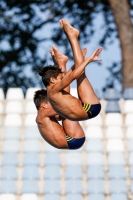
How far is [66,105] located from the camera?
580cm

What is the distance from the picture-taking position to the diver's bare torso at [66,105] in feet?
18.9

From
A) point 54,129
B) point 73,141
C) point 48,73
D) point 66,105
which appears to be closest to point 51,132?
point 54,129

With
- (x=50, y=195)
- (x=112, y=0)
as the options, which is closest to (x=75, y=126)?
(x=50, y=195)

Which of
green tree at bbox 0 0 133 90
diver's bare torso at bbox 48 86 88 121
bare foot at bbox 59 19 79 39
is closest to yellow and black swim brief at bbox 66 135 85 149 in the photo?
diver's bare torso at bbox 48 86 88 121

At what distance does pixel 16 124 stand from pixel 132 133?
211 centimetres

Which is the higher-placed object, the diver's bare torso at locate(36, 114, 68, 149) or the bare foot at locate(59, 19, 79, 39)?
the bare foot at locate(59, 19, 79, 39)

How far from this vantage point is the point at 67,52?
56.2ft

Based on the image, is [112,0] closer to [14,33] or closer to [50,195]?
[14,33]

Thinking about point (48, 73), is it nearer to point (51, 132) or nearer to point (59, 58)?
point (59, 58)

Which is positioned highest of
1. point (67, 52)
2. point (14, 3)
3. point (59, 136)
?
point (14, 3)

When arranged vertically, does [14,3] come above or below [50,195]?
above

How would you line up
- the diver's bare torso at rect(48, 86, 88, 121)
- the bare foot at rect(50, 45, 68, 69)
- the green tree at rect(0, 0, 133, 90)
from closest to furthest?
the diver's bare torso at rect(48, 86, 88, 121) < the bare foot at rect(50, 45, 68, 69) < the green tree at rect(0, 0, 133, 90)

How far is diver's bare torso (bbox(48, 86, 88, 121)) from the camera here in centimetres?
576

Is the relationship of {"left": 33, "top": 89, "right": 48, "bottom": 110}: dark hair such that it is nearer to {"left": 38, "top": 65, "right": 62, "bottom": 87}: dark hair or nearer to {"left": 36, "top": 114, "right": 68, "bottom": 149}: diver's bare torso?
{"left": 36, "top": 114, "right": 68, "bottom": 149}: diver's bare torso
